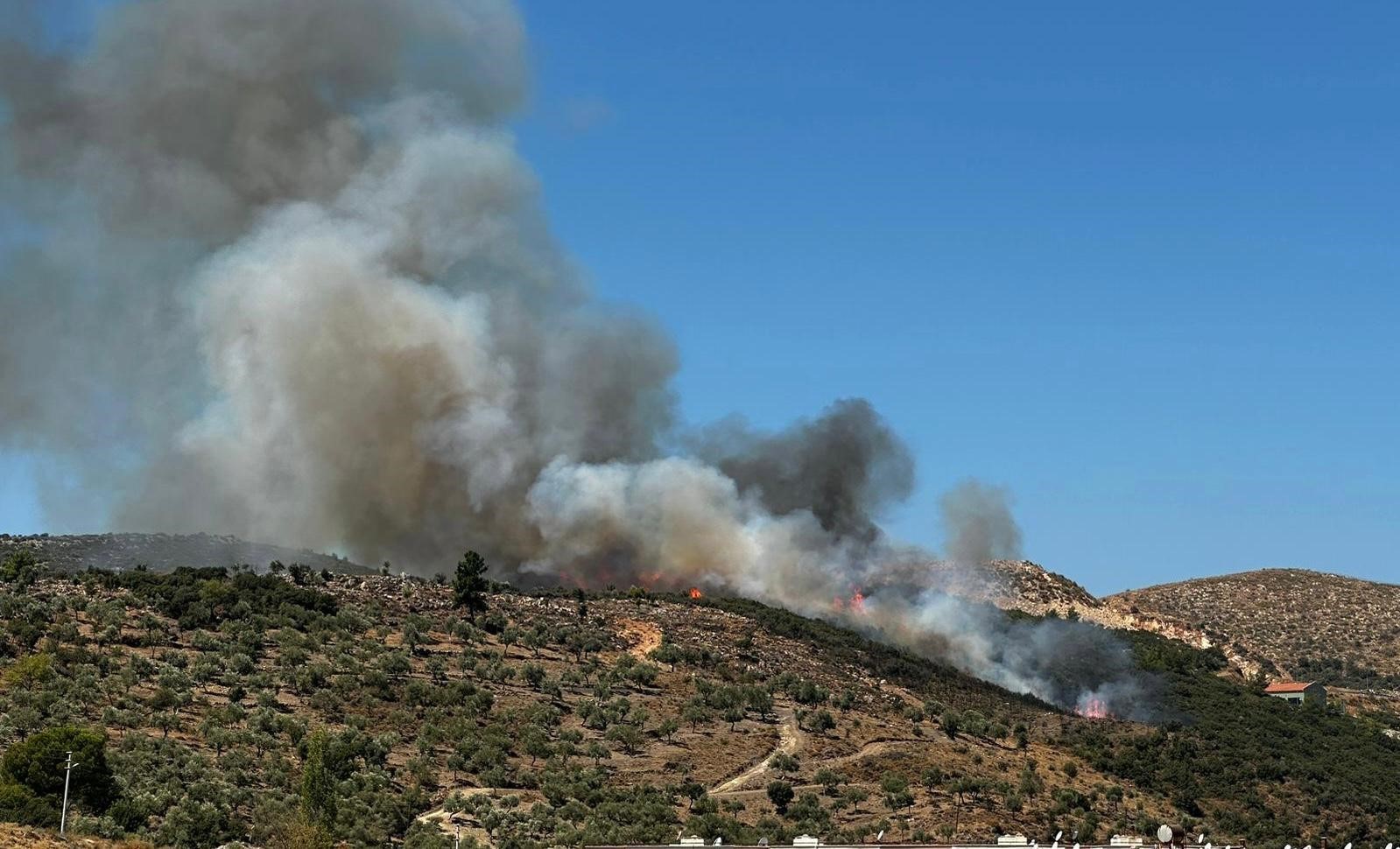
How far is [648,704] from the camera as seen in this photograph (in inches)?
3282

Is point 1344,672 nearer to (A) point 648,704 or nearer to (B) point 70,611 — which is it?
(A) point 648,704

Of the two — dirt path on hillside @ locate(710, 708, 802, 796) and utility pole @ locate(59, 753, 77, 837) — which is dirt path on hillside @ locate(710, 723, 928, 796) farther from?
utility pole @ locate(59, 753, 77, 837)

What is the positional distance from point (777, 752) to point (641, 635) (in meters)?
19.2

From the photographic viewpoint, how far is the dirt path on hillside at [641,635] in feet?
308

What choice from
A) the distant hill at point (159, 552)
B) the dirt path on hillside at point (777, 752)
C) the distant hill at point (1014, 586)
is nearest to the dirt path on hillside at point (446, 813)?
the dirt path on hillside at point (777, 752)

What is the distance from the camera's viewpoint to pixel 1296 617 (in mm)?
170000

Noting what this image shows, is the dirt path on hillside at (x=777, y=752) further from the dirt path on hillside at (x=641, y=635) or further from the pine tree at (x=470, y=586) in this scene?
the pine tree at (x=470, y=586)

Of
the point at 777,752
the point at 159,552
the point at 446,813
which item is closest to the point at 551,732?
the point at 777,752

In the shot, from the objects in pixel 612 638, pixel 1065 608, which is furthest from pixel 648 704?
pixel 1065 608

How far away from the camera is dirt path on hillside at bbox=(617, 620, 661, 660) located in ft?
308

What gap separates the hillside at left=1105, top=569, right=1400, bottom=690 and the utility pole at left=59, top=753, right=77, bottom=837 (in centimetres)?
10261

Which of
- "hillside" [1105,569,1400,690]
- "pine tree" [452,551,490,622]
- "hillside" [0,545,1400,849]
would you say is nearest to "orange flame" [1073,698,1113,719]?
"hillside" [0,545,1400,849]

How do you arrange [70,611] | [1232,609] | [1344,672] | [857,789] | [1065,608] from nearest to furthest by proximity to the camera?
[857,789]
[70,611]
[1065,608]
[1344,672]
[1232,609]

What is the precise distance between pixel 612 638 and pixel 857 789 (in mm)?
24052
